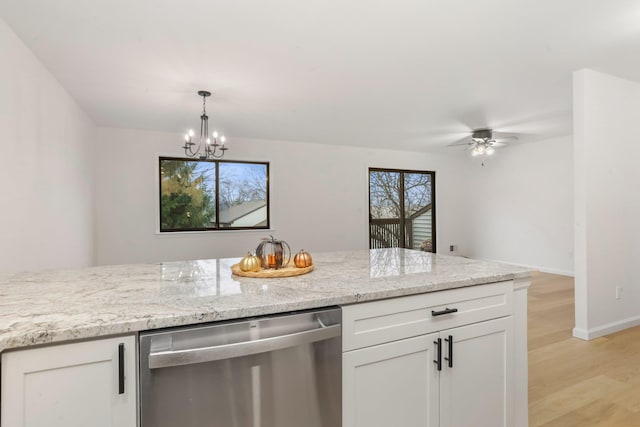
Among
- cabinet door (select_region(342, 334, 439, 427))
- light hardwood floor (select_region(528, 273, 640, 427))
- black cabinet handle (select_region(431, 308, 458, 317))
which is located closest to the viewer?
cabinet door (select_region(342, 334, 439, 427))

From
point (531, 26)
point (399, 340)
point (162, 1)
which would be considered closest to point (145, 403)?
point (399, 340)

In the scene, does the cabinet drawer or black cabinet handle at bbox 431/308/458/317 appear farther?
black cabinet handle at bbox 431/308/458/317

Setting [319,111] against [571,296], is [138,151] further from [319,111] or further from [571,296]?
[571,296]

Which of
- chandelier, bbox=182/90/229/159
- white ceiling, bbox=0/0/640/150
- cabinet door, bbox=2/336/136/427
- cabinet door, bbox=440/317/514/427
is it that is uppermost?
white ceiling, bbox=0/0/640/150

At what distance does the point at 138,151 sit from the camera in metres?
4.75

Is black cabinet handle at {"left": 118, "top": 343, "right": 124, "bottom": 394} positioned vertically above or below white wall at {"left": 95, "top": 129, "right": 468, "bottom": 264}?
below

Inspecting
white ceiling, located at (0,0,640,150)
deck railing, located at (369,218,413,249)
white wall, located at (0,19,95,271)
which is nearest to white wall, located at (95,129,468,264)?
deck railing, located at (369,218,413,249)

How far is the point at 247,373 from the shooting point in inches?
41.7

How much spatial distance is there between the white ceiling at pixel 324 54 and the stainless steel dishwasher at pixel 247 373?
185 cm

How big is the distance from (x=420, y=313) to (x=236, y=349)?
750 millimetres

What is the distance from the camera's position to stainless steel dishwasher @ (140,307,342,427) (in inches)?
37.8

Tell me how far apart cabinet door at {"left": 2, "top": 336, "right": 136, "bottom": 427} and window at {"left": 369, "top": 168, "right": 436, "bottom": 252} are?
5714mm

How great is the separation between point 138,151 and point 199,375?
4588 mm

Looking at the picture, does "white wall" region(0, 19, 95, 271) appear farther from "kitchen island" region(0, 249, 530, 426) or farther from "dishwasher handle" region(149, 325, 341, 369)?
"dishwasher handle" region(149, 325, 341, 369)
